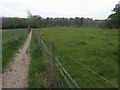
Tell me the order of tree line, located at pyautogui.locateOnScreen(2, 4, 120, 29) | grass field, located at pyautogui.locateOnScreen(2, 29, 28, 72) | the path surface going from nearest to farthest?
the path surface < grass field, located at pyautogui.locateOnScreen(2, 29, 28, 72) < tree line, located at pyautogui.locateOnScreen(2, 4, 120, 29)

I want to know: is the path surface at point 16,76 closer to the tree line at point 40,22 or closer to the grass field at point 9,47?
the grass field at point 9,47

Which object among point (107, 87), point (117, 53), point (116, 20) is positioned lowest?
point (107, 87)

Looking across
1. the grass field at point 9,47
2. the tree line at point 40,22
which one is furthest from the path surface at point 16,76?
the tree line at point 40,22

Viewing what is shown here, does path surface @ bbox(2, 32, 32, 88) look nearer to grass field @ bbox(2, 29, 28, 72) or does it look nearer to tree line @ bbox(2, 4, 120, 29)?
grass field @ bbox(2, 29, 28, 72)

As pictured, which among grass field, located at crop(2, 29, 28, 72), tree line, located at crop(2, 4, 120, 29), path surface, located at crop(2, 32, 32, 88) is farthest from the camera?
tree line, located at crop(2, 4, 120, 29)

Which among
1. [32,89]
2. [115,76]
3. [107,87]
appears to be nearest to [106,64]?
[115,76]

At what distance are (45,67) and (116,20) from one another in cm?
3665

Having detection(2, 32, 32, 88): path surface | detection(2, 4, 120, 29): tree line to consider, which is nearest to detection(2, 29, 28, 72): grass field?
detection(2, 32, 32, 88): path surface

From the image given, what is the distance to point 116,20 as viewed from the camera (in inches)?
1540

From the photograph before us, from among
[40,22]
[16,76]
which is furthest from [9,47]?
[40,22]

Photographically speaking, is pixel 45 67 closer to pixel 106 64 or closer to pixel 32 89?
pixel 32 89

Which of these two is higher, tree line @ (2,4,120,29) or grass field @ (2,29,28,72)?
tree line @ (2,4,120,29)

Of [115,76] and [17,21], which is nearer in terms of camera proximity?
[115,76]

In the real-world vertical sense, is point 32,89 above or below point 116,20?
below
